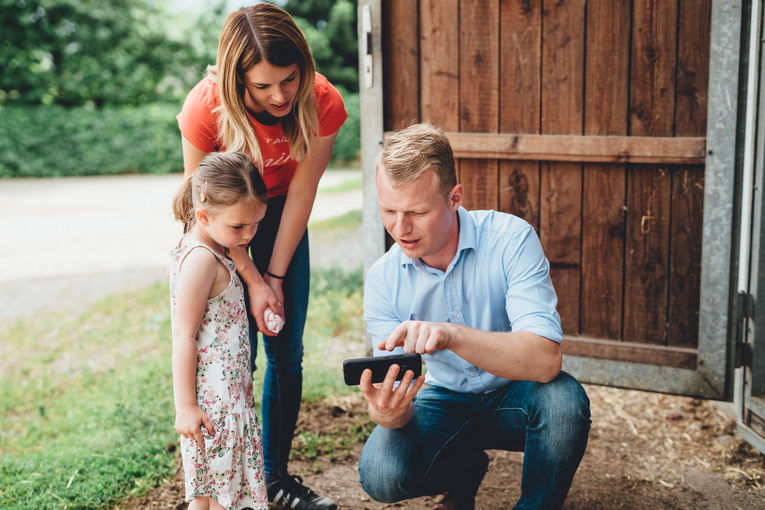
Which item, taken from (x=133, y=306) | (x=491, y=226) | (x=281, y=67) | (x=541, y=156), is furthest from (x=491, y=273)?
(x=133, y=306)

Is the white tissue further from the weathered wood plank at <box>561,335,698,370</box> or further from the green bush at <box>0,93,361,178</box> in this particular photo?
the green bush at <box>0,93,361,178</box>

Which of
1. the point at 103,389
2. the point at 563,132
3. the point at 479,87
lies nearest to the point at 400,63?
the point at 479,87

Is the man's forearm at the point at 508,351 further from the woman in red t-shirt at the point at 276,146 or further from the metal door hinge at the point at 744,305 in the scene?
the metal door hinge at the point at 744,305

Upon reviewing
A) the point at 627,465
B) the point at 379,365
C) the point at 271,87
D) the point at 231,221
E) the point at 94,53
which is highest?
the point at 94,53

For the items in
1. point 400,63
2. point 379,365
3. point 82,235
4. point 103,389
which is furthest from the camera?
point 82,235

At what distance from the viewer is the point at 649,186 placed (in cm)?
320

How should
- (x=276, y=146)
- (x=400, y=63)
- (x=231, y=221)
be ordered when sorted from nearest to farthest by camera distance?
(x=231, y=221) → (x=276, y=146) → (x=400, y=63)

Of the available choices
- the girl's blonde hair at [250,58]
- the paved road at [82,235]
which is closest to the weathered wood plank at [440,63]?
the girl's blonde hair at [250,58]

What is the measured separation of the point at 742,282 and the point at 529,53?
54.6 inches

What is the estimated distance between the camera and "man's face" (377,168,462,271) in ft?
6.72

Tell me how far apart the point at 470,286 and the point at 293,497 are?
110 centimetres

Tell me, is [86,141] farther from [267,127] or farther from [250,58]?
[250,58]

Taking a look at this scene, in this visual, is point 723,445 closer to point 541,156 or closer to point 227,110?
point 541,156

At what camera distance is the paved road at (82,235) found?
687 centimetres
